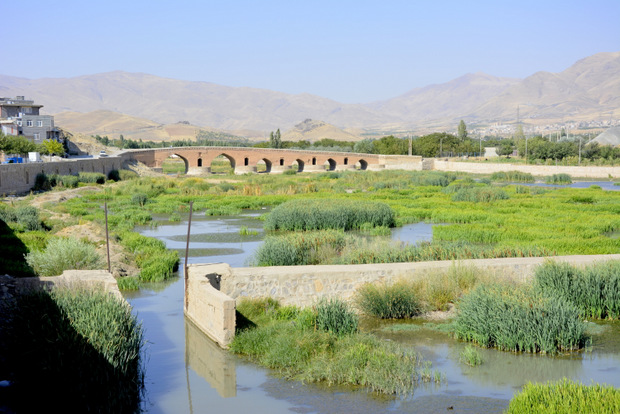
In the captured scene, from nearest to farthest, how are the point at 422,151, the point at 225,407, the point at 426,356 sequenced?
1. the point at 225,407
2. the point at 426,356
3. the point at 422,151

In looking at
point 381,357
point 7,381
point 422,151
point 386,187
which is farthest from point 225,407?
point 422,151

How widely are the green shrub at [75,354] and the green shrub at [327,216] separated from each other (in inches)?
627

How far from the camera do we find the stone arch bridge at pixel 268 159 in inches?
3073

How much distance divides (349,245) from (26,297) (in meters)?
9.60

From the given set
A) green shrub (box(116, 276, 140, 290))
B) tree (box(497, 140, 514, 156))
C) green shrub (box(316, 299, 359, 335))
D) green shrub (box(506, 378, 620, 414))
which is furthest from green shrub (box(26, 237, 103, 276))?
tree (box(497, 140, 514, 156))

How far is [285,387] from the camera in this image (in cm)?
944

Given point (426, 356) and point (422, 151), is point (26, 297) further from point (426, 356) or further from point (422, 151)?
point (422, 151)

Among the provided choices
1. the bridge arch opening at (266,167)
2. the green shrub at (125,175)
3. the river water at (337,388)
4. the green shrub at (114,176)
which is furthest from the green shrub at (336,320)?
the bridge arch opening at (266,167)

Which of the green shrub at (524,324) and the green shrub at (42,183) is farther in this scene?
the green shrub at (42,183)

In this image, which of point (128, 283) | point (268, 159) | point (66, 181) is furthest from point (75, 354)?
point (268, 159)

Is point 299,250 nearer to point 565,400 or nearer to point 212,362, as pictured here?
point 212,362

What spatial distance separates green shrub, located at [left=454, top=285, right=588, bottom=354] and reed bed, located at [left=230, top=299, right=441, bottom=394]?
1.36 meters

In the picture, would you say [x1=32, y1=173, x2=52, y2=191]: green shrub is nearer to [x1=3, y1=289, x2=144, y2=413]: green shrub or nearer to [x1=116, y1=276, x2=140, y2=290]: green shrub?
[x1=116, y1=276, x2=140, y2=290]: green shrub

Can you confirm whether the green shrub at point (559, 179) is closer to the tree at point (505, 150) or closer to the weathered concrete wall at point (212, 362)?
the tree at point (505, 150)
